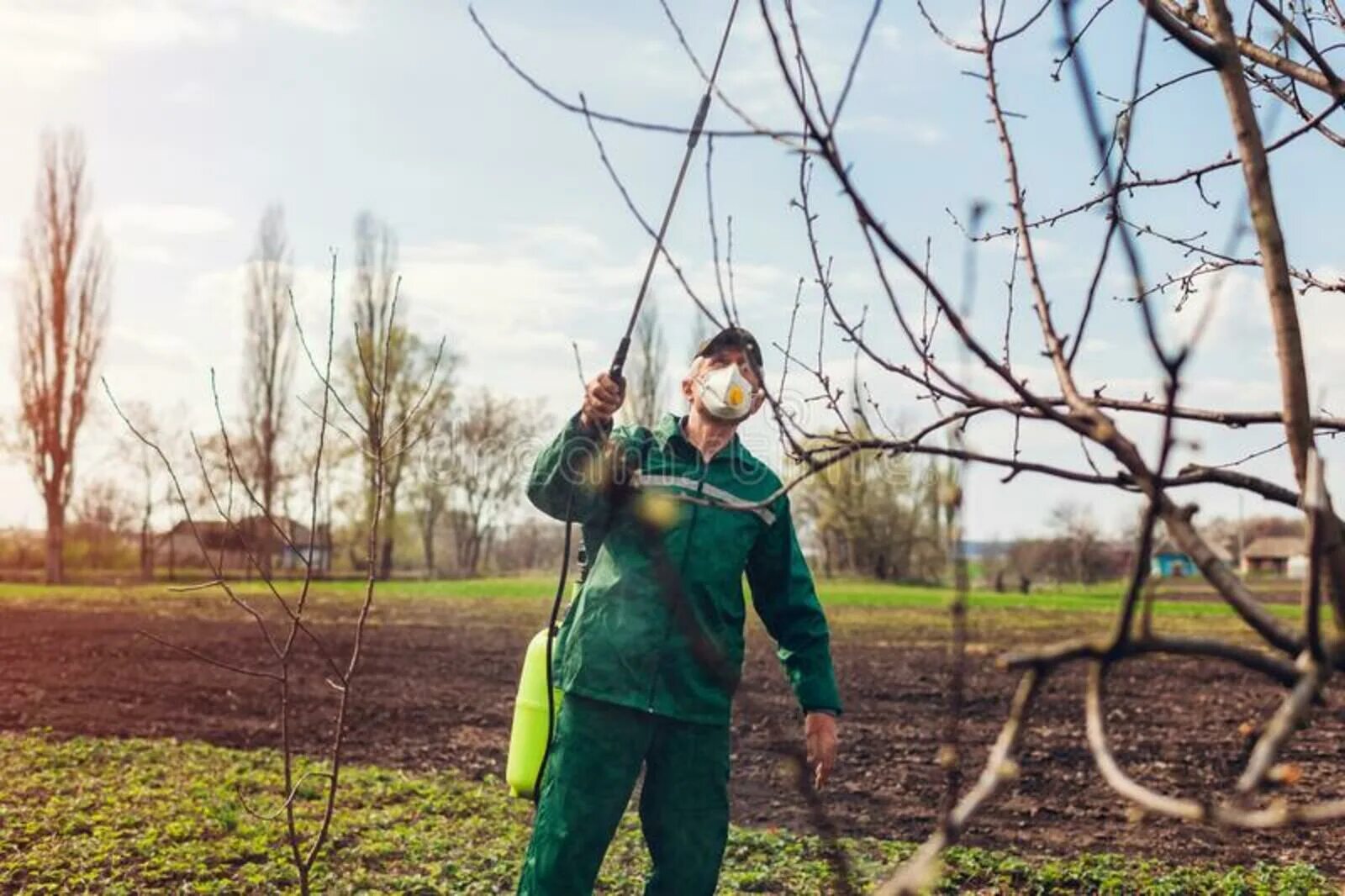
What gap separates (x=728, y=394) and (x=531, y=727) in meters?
1.07

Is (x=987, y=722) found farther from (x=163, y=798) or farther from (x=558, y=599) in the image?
(x=558, y=599)

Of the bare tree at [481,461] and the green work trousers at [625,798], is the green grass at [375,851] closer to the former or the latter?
the green work trousers at [625,798]

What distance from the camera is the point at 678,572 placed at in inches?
124

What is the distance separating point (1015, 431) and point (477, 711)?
767 centimetres

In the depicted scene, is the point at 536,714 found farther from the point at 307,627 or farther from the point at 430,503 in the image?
the point at 430,503

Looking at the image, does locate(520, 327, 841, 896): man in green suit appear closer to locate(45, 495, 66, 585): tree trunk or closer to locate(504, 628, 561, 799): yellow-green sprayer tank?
locate(504, 628, 561, 799): yellow-green sprayer tank

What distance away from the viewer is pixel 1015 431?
2105mm

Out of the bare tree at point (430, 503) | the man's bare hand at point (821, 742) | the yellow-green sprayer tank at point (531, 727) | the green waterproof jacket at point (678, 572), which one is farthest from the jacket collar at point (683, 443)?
the bare tree at point (430, 503)

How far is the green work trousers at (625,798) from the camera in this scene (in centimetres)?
323

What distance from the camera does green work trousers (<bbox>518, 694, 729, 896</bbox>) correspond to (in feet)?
10.6

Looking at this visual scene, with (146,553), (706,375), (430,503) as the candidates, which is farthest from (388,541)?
(706,375)

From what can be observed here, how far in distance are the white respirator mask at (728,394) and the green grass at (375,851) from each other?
206 cm

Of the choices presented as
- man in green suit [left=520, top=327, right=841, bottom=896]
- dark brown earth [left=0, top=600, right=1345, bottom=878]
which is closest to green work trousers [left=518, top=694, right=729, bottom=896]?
man in green suit [left=520, top=327, right=841, bottom=896]

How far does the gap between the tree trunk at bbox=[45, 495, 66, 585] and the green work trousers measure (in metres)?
33.7
